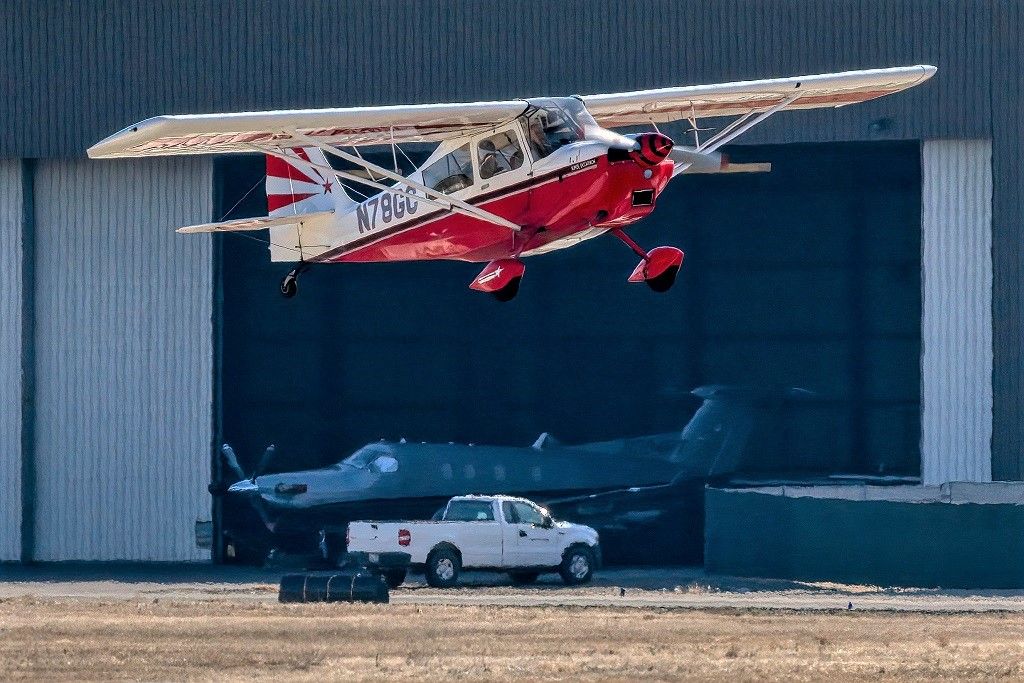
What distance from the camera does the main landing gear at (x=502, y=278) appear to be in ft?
68.8

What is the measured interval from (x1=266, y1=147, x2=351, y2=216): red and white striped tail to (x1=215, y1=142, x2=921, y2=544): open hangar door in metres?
10.7

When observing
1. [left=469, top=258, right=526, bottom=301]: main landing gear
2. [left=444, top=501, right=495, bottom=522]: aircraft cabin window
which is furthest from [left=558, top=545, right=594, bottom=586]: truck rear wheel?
[left=469, top=258, right=526, bottom=301]: main landing gear

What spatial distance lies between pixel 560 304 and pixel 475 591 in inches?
420

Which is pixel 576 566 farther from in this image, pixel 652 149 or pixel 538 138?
pixel 652 149

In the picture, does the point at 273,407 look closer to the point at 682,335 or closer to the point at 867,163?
the point at 682,335

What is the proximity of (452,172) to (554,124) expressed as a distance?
171 cm

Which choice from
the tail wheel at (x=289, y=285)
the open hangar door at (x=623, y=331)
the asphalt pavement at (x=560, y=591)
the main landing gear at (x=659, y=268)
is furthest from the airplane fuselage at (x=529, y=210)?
the open hangar door at (x=623, y=331)

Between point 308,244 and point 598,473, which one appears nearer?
point 308,244

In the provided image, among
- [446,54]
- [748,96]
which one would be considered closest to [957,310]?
[446,54]

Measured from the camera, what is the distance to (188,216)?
36.8 meters

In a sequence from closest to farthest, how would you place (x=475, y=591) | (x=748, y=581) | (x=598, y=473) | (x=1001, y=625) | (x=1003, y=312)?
(x=1001, y=625), (x=475, y=591), (x=748, y=581), (x=1003, y=312), (x=598, y=473)

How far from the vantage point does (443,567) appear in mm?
28828

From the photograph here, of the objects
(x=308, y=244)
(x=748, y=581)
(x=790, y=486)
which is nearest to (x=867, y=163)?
(x=790, y=486)

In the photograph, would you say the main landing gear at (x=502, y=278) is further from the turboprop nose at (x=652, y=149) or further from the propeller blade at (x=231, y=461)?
the propeller blade at (x=231, y=461)
